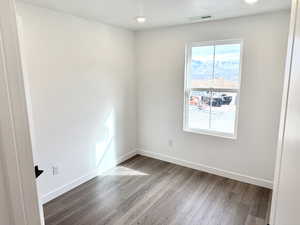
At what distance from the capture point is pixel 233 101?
9.81 feet

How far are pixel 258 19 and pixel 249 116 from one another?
1312 mm

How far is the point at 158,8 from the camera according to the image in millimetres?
2395

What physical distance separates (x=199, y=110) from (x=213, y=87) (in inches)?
17.6

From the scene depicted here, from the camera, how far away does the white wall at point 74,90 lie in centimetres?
234

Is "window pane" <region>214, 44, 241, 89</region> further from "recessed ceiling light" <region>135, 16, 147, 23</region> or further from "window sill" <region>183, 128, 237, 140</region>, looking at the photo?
"recessed ceiling light" <region>135, 16, 147, 23</region>

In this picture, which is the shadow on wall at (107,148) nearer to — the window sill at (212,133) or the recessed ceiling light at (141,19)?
the window sill at (212,133)

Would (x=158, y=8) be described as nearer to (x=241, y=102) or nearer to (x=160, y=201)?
(x=241, y=102)

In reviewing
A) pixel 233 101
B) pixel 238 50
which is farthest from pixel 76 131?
pixel 238 50

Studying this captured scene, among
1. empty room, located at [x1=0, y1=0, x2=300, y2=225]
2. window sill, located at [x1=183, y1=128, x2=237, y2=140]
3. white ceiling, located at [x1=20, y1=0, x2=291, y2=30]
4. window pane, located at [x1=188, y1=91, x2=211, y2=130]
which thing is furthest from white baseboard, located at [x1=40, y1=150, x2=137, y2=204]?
white ceiling, located at [x1=20, y1=0, x2=291, y2=30]

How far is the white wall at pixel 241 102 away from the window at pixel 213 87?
0.11 m

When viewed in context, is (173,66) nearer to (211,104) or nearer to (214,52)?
(214,52)

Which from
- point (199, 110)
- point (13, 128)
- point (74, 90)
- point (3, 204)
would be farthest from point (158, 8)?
point (3, 204)

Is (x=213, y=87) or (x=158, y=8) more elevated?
(x=158, y=8)

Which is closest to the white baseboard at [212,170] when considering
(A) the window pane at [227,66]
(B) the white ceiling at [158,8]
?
(A) the window pane at [227,66]
